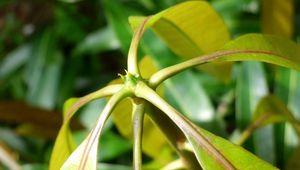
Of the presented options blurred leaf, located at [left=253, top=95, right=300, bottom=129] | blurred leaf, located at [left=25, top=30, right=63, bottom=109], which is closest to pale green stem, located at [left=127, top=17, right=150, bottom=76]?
blurred leaf, located at [left=253, top=95, right=300, bottom=129]

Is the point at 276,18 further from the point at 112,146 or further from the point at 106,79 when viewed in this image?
the point at 106,79

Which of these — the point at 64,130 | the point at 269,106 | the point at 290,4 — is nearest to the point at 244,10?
the point at 290,4

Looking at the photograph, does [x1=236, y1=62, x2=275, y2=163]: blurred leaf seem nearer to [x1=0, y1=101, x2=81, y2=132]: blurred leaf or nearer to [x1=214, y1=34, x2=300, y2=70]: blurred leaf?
[x1=0, y1=101, x2=81, y2=132]: blurred leaf

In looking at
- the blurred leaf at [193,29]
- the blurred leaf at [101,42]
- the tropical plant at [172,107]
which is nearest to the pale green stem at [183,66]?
the tropical plant at [172,107]

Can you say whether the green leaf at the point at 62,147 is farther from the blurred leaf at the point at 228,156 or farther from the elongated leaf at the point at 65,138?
the blurred leaf at the point at 228,156

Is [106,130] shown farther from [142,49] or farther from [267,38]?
[267,38]
